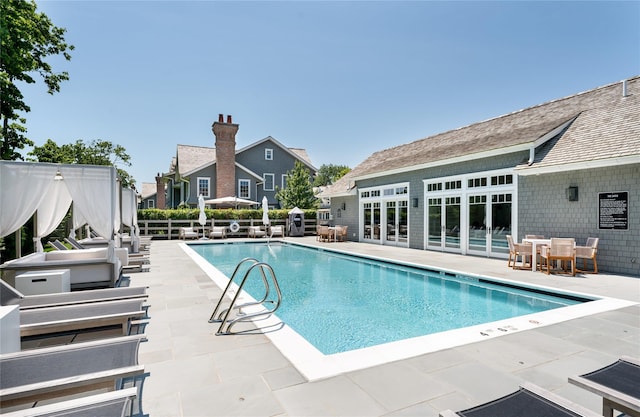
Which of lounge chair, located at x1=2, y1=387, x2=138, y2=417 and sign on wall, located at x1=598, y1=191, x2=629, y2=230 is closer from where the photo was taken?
lounge chair, located at x1=2, y1=387, x2=138, y2=417

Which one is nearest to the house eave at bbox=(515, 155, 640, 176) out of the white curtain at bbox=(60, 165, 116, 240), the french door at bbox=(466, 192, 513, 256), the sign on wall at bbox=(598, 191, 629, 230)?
the sign on wall at bbox=(598, 191, 629, 230)

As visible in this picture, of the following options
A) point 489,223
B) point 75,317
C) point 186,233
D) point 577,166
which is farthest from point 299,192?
point 75,317

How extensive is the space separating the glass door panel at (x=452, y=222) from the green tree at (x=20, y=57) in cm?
1509

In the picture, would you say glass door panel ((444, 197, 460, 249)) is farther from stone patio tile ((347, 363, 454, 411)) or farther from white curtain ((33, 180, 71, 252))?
white curtain ((33, 180, 71, 252))

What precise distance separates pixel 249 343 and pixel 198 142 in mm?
28736

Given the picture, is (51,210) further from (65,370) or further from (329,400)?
(329,400)

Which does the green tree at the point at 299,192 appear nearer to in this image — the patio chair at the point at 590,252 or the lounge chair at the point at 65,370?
the patio chair at the point at 590,252

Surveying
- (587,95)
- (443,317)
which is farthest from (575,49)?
(443,317)

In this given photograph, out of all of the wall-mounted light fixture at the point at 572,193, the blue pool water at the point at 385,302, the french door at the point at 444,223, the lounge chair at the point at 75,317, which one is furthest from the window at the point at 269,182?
the lounge chair at the point at 75,317

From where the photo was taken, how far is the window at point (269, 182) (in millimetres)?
27744

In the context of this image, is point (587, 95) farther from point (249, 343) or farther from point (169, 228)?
point (169, 228)

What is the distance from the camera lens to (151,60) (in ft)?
44.2

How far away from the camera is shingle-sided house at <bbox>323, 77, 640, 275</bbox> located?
795 cm

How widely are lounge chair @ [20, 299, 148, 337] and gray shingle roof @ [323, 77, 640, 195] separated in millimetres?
9993
